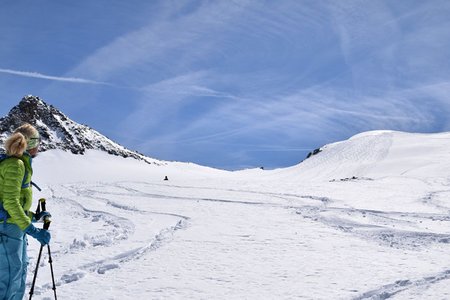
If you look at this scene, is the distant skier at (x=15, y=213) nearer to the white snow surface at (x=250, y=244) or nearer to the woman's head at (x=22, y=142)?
the woman's head at (x=22, y=142)

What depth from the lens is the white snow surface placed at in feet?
26.0

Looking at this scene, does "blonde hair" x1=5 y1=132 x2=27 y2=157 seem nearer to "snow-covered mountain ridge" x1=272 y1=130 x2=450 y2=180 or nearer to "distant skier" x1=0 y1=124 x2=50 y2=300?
"distant skier" x1=0 y1=124 x2=50 y2=300

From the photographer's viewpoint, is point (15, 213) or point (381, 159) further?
point (381, 159)

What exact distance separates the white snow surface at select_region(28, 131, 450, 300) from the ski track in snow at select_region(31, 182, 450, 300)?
0.15ft

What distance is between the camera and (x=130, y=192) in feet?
97.7

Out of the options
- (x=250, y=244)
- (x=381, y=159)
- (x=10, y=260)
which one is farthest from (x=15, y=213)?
(x=381, y=159)

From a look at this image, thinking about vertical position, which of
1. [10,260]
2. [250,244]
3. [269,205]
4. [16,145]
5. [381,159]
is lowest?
[10,260]

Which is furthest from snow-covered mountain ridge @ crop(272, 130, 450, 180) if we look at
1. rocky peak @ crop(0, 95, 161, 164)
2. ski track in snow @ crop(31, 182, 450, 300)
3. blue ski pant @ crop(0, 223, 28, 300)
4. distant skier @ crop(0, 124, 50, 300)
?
blue ski pant @ crop(0, 223, 28, 300)

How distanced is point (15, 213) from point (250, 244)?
25.3 ft

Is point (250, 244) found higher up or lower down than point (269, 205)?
lower down

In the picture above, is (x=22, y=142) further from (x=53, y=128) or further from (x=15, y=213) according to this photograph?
(x=53, y=128)

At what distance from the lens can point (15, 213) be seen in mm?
5426

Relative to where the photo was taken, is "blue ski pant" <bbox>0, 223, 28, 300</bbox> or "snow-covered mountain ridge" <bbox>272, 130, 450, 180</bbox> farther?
"snow-covered mountain ridge" <bbox>272, 130, 450, 180</bbox>

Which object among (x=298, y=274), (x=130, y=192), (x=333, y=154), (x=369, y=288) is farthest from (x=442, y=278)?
(x=333, y=154)
